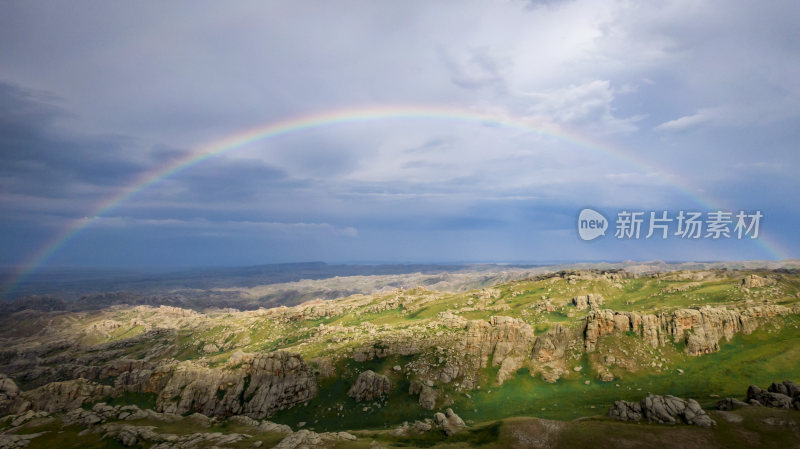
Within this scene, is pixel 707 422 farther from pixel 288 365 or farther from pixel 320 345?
pixel 320 345

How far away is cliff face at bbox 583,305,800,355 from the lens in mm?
120500

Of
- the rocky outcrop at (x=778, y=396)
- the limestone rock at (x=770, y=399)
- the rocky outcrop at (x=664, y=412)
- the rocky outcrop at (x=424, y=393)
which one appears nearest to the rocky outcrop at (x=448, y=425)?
the rocky outcrop at (x=664, y=412)

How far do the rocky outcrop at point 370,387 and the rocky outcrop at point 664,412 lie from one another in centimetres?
7080

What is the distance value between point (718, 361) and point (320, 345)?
157061mm

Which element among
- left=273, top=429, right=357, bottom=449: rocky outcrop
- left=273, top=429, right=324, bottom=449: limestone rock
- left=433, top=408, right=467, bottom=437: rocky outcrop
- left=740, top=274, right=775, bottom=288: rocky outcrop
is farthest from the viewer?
left=740, top=274, right=775, bottom=288: rocky outcrop

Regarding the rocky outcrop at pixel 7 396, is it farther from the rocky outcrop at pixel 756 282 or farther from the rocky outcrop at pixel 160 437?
the rocky outcrop at pixel 756 282

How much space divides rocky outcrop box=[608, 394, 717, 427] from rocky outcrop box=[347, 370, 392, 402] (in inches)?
2788

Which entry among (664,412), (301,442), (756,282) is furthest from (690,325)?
(301,442)

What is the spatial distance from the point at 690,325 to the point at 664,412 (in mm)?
75930

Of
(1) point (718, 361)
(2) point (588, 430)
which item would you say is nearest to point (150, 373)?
(2) point (588, 430)

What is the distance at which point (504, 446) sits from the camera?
63.0 meters

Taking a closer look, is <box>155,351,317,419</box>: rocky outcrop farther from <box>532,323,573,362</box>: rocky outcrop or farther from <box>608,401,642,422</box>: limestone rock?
<box>608,401,642,422</box>: limestone rock

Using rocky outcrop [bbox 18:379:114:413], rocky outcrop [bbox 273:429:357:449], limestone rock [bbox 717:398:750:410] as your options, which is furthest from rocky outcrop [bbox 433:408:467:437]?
rocky outcrop [bbox 18:379:114:413]

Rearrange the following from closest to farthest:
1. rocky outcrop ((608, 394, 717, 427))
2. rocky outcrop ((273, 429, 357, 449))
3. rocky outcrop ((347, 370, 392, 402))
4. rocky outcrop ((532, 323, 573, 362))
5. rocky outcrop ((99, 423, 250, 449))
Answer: rocky outcrop ((608, 394, 717, 427))
rocky outcrop ((273, 429, 357, 449))
rocky outcrop ((99, 423, 250, 449))
rocky outcrop ((347, 370, 392, 402))
rocky outcrop ((532, 323, 573, 362))
